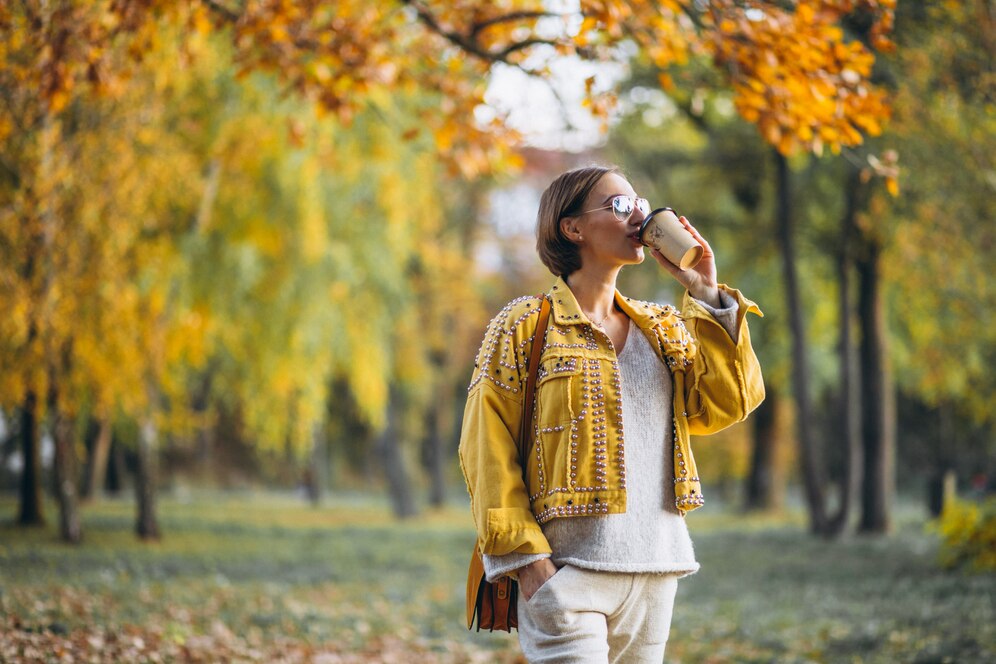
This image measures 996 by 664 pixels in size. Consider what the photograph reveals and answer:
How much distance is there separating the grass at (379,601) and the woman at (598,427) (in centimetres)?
329

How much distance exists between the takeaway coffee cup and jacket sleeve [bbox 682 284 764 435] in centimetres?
17

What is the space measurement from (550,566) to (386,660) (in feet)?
13.5

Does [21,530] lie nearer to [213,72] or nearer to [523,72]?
[213,72]

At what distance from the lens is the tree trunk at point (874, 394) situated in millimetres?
14797

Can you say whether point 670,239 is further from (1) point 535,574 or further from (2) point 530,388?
(1) point 535,574

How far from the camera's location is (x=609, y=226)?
290 cm

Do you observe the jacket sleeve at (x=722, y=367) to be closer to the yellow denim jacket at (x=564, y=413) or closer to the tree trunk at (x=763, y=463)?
the yellow denim jacket at (x=564, y=413)

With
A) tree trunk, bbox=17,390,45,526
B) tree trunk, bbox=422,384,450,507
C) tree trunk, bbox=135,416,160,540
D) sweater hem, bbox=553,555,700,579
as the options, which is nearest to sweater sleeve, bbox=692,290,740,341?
sweater hem, bbox=553,555,700,579

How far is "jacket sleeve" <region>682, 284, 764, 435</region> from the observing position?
9.38 feet

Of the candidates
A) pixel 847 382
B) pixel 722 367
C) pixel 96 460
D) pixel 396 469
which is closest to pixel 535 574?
pixel 722 367

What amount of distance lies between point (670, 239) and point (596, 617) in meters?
1.03

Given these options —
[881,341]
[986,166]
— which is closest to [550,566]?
[986,166]

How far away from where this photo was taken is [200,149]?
12.1m

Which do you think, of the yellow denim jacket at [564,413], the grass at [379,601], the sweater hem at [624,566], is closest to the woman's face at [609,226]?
the yellow denim jacket at [564,413]
